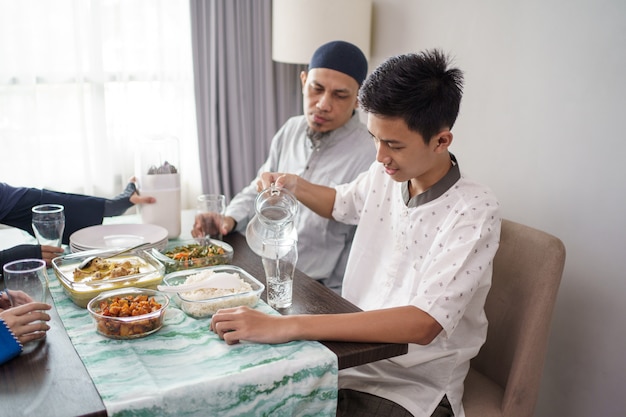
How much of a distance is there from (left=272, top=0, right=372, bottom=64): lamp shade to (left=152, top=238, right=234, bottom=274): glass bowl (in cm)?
127

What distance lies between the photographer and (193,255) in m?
1.66

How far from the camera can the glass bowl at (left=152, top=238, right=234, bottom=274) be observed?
160 centimetres

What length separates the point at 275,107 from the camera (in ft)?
11.1

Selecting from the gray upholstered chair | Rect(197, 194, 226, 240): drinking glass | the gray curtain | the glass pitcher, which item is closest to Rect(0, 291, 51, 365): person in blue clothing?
the glass pitcher

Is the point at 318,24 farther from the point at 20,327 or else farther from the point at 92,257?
the point at 20,327

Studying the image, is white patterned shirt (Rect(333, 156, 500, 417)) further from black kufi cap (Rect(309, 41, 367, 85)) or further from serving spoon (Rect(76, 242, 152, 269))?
serving spoon (Rect(76, 242, 152, 269))

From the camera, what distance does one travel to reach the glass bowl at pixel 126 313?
1.23 m

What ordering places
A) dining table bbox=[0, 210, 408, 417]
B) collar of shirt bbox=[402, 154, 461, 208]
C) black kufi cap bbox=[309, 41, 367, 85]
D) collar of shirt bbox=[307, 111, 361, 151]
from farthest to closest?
collar of shirt bbox=[307, 111, 361, 151]
black kufi cap bbox=[309, 41, 367, 85]
collar of shirt bbox=[402, 154, 461, 208]
dining table bbox=[0, 210, 408, 417]

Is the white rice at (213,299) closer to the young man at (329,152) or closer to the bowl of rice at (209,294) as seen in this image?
the bowl of rice at (209,294)

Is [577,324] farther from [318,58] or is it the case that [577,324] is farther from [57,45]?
[57,45]

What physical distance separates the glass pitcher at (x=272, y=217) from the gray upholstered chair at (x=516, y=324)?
0.62 m

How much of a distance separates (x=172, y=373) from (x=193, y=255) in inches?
22.6

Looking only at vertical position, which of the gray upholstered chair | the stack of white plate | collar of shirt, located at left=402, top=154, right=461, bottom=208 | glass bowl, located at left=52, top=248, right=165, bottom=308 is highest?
collar of shirt, located at left=402, top=154, right=461, bottom=208

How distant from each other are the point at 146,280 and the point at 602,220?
1.41m
